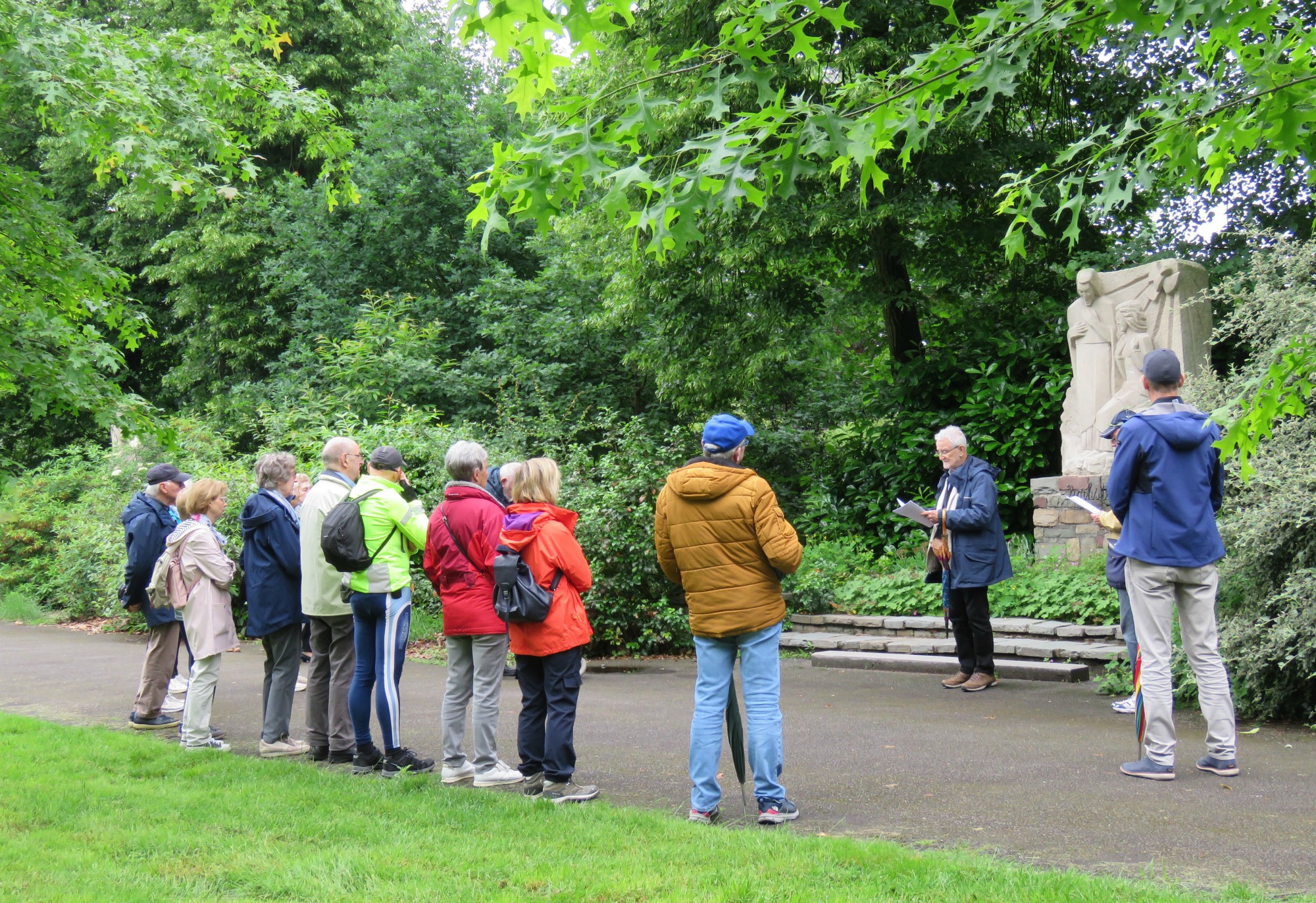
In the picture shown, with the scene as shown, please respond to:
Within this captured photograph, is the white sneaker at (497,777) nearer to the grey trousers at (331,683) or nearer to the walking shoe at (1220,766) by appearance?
the grey trousers at (331,683)

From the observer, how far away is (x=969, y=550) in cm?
800

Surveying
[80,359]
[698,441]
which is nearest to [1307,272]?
[80,359]

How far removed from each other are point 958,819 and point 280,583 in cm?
427

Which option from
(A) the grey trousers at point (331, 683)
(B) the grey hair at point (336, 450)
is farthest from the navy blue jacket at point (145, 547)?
(B) the grey hair at point (336, 450)

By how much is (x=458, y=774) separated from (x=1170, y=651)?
3757 mm

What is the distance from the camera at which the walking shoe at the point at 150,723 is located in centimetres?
778

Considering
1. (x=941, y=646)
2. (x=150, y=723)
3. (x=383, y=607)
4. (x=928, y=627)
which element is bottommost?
(x=150, y=723)

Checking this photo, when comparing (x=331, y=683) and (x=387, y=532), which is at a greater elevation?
(x=387, y=532)

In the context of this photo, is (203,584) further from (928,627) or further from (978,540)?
(928,627)

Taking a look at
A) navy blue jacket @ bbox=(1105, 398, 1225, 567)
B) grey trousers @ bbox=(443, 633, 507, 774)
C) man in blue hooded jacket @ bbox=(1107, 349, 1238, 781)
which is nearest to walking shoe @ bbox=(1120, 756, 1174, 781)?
man in blue hooded jacket @ bbox=(1107, 349, 1238, 781)

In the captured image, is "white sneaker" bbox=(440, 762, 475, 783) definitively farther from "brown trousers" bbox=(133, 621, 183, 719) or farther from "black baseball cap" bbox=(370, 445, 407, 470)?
"brown trousers" bbox=(133, 621, 183, 719)

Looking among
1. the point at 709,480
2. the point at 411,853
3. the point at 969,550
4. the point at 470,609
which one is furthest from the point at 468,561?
the point at 969,550

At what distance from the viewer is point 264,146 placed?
82.0 feet

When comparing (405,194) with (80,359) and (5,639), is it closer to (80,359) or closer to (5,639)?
(5,639)
